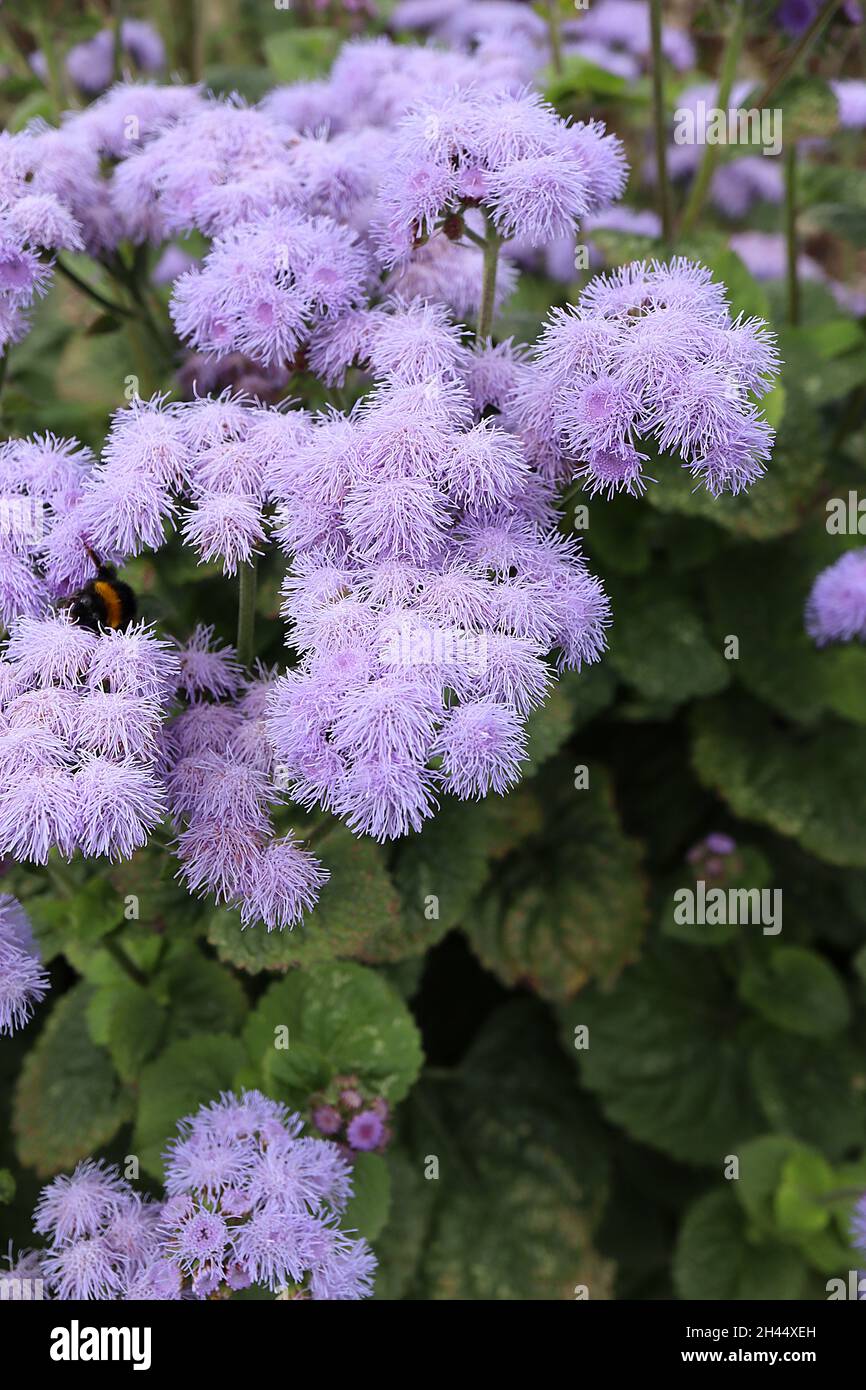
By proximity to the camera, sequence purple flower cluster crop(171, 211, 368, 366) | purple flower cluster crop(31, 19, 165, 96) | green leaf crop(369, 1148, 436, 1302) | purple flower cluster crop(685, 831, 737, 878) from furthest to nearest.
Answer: purple flower cluster crop(31, 19, 165, 96)
purple flower cluster crop(685, 831, 737, 878)
green leaf crop(369, 1148, 436, 1302)
purple flower cluster crop(171, 211, 368, 366)

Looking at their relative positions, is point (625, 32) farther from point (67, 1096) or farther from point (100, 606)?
point (67, 1096)

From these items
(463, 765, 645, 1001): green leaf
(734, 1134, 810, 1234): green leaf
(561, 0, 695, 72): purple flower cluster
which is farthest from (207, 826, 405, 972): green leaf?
(561, 0, 695, 72): purple flower cluster

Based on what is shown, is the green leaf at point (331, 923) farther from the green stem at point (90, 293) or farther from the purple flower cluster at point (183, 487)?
the green stem at point (90, 293)

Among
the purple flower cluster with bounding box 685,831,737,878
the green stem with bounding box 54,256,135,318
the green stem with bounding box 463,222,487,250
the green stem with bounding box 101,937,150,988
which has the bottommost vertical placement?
the green stem with bounding box 101,937,150,988

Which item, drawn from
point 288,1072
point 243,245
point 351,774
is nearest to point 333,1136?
point 288,1072

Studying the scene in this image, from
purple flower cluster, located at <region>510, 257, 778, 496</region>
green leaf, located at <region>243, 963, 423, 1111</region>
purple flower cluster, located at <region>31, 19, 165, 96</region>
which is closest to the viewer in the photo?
purple flower cluster, located at <region>510, 257, 778, 496</region>

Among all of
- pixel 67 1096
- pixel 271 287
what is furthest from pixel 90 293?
pixel 67 1096

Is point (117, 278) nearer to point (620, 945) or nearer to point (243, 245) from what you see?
point (243, 245)

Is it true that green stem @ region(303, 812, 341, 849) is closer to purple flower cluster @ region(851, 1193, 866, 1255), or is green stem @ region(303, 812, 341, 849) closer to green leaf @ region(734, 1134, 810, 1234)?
purple flower cluster @ region(851, 1193, 866, 1255)
